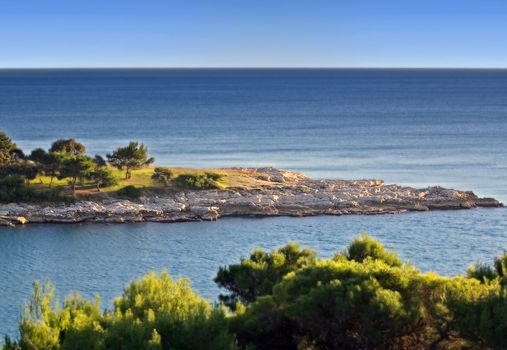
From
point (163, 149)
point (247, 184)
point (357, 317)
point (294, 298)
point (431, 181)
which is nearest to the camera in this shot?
point (357, 317)

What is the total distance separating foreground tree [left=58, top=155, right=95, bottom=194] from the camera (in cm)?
6912

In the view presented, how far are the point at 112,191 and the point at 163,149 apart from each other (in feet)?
139

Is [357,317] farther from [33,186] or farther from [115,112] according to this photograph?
[115,112]

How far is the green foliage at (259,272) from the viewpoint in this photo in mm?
30547

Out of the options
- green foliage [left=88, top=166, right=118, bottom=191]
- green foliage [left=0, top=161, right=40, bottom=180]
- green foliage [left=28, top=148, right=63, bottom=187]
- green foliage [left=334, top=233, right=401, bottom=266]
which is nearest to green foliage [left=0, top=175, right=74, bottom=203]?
green foliage [left=0, top=161, right=40, bottom=180]

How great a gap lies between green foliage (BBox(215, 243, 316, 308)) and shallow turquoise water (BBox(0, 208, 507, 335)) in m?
11.9

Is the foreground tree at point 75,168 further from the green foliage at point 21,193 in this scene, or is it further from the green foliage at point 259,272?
the green foliage at point 259,272

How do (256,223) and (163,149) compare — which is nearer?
(256,223)

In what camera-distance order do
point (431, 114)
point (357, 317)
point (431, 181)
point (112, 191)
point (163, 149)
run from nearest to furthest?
point (357, 317), point (112, 191), point (431, 181), point (163, 149), point (431, 114)

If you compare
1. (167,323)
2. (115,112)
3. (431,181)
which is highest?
(115,112)

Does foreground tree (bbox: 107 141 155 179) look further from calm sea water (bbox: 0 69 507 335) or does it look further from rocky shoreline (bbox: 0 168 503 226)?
calm sea water (bbox: 0 69 507 335)

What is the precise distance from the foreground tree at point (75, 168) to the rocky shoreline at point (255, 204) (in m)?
2.42

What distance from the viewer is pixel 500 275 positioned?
2886 cm

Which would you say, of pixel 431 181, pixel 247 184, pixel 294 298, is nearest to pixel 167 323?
pixel 294 298
